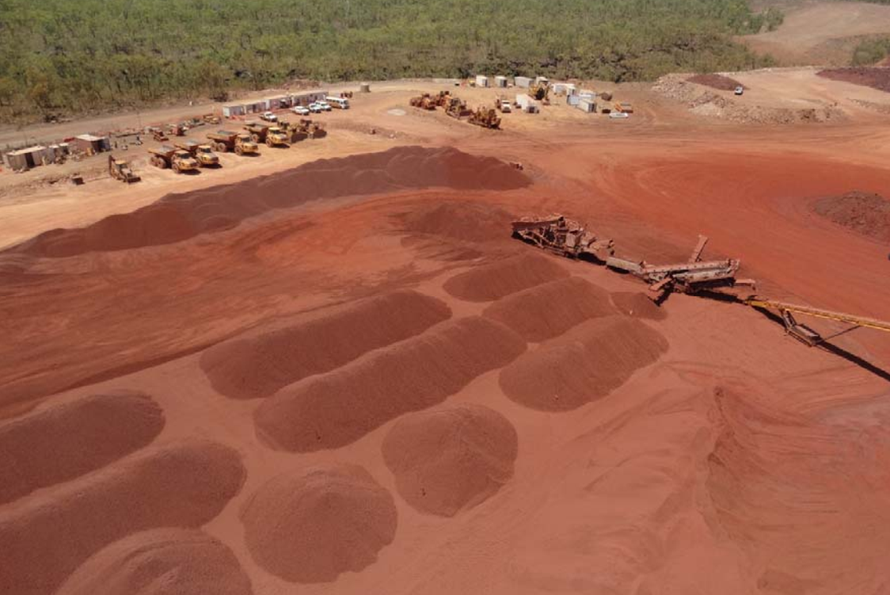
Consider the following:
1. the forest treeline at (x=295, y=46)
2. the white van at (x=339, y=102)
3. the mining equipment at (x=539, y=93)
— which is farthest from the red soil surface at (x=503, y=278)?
the forest treeline at (x=295, y=46)

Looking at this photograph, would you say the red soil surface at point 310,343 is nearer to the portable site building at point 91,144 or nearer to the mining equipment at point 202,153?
the mining equipment at point 202,153

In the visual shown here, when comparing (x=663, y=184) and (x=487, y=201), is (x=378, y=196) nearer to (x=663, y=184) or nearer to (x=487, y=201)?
(x=487, y=201)

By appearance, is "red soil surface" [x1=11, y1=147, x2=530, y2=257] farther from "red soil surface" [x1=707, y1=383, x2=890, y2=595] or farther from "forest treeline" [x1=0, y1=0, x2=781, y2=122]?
"forest treeline" [x1=0, y1=0, x2=781, y2=122]

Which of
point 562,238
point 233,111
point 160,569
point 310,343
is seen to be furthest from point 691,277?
point 233,111

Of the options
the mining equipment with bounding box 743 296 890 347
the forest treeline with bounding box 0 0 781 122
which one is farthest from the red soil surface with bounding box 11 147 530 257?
the forest treeline with bounding box 0 0 781 122

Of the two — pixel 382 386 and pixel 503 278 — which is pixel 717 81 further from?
pixel 382 386

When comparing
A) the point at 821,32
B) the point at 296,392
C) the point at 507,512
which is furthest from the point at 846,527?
the point at 821,32
